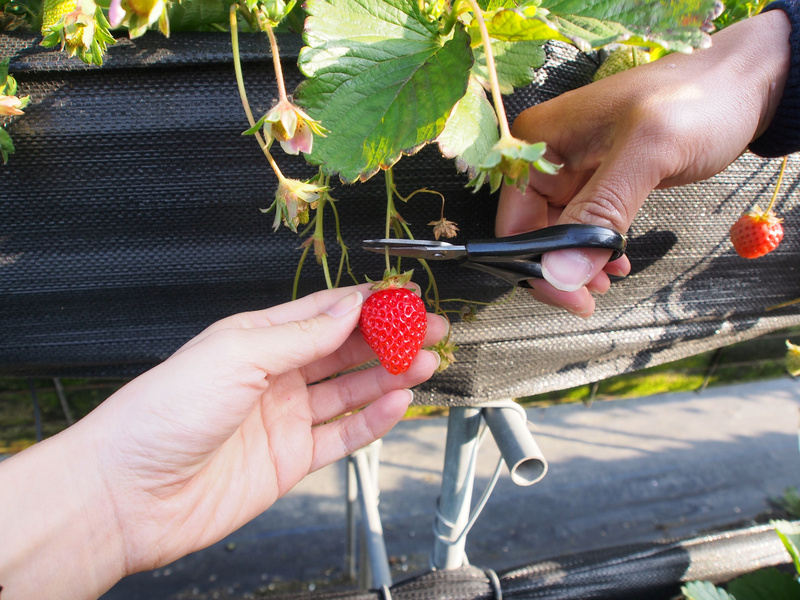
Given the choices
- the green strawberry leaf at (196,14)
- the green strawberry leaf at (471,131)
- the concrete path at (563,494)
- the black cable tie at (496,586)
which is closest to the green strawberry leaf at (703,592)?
the black cable tie at (496,586)

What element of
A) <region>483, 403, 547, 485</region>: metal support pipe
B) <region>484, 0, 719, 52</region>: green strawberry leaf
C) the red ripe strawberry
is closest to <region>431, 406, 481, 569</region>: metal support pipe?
<region>483, 403, 547, 485</region>: metal support pipe

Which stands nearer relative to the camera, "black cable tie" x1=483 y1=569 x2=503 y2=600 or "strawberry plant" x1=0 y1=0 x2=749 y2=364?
"strawberry plant" x1=0 y1=0 x2=749 y2=364

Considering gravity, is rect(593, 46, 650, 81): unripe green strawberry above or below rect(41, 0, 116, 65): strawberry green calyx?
below

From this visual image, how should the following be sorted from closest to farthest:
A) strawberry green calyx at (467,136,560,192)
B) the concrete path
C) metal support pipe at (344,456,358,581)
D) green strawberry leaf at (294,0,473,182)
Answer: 1. strawberry green calyx at (467,136,560,192)
2. green strawberry leaf at (294,0,473,182)
3. metal support pipe at (344,456,358,581)
4. the concrete path

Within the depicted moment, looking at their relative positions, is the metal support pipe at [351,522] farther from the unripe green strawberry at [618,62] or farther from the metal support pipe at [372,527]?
the unripe green strawberry at [618,62]

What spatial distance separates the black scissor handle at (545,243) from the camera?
45 centimetres

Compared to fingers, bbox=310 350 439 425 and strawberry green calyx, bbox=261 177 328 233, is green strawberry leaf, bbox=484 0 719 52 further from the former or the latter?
fingers, bbox=310 350 439 425

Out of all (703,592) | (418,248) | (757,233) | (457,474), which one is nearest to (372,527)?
(457,474)

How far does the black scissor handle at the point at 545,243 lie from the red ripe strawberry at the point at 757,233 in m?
0.21

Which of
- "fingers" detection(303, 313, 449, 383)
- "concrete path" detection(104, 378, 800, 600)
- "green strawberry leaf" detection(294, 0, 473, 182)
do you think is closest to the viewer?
"green strawberry leaf" detection(294, 0, 473, 182)

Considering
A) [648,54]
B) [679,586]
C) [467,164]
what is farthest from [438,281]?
[679,586]

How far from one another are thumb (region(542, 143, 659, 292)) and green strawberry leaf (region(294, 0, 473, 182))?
0.56 feet

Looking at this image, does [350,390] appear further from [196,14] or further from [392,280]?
[196,14]

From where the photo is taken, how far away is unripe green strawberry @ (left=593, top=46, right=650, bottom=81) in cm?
53
